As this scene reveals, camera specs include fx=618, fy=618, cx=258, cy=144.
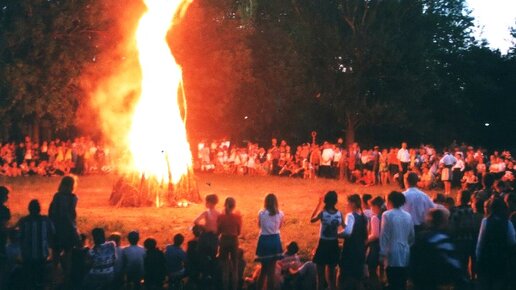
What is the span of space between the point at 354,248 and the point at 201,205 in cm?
1028

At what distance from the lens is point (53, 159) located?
27719mm

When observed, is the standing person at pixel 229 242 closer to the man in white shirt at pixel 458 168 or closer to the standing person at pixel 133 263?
the standing person at pixel 133 263

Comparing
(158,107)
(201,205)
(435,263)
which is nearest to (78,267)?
(435,263)

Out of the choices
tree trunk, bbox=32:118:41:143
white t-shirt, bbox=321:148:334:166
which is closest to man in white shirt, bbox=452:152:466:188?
white t-shirt, bbox=321:148:334:166

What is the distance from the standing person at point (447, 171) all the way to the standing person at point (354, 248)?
14.4 metres

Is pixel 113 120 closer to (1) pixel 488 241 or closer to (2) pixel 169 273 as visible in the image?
(2) pixel 169 273

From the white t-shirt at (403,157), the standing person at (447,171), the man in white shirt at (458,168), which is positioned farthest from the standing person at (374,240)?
the white t-shirt at (403,157)

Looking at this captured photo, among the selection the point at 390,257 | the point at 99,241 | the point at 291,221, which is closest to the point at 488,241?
the point at 390,257

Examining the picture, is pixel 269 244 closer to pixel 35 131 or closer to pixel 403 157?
pixel 403 157

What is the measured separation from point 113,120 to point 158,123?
16.2 metres

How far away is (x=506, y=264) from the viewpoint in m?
7.92

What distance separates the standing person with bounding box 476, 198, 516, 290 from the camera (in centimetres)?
786

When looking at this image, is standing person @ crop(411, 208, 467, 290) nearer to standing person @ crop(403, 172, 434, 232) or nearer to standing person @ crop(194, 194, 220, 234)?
standing person @ crop(403, 172, 434, 232)

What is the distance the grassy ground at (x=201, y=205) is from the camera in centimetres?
1374
